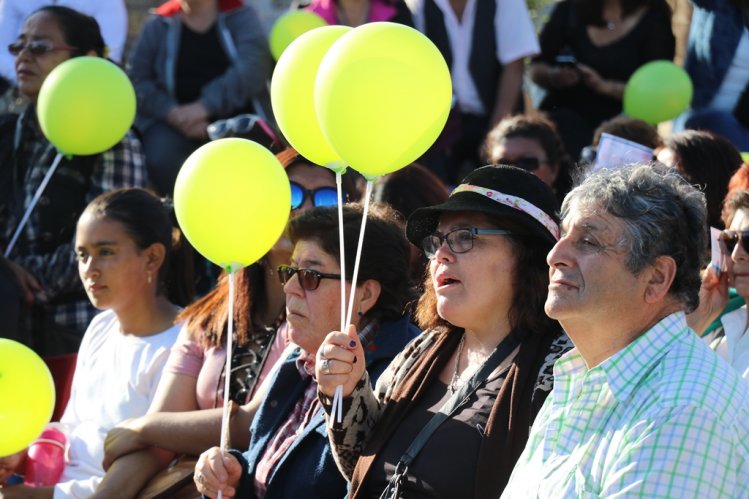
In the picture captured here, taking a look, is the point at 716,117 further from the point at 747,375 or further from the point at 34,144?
the point at 34,144

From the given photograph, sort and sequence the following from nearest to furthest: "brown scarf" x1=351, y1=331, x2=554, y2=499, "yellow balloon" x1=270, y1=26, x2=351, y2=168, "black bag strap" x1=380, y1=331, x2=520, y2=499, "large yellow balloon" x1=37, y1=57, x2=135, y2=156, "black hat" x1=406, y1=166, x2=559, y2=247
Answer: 1. "brown scarf" x1=351, y1=331, x2=554, y2=499
2. "black bag strap" x1=380, y1=331, x2=520, y2=499
3. "black hat" x1=406, y1=166, x2=559, y2=247
4. "yellow balloon" x1=270, y1=26, x2=351, y2=168
5. "large yellow balloon" x1=37, y1=57, x2=135, y2=156

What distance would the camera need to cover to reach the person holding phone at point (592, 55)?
669 centimetres

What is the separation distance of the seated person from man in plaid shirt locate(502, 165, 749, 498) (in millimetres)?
4061

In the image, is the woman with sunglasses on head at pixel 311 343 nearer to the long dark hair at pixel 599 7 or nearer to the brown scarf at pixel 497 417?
the brown scarf at pixel 497 417

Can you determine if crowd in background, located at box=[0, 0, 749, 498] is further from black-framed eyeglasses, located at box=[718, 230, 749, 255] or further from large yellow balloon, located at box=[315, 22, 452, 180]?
large yellow balloon, located at box=[315, 22, 452, 180]

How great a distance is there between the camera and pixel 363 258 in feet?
13.5

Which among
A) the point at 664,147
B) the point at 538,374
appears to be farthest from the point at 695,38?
the point at 538,374

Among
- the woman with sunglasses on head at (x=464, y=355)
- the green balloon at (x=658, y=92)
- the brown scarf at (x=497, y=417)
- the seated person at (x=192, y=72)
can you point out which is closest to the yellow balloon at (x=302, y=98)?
the woman with sunglasses on head at (x=464, y=355)

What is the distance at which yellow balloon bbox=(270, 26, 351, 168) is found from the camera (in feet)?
12.3

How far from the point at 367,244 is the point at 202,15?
11.0 feet

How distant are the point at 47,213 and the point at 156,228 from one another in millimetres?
997

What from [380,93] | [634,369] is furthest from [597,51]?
[634,369]

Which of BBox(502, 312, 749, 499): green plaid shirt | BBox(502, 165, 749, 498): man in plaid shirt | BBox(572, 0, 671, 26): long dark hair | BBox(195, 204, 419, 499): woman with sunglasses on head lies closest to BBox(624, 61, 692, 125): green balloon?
BBox(572, 0, 671, 26): long dark hair

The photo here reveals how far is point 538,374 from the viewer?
3.33 m
